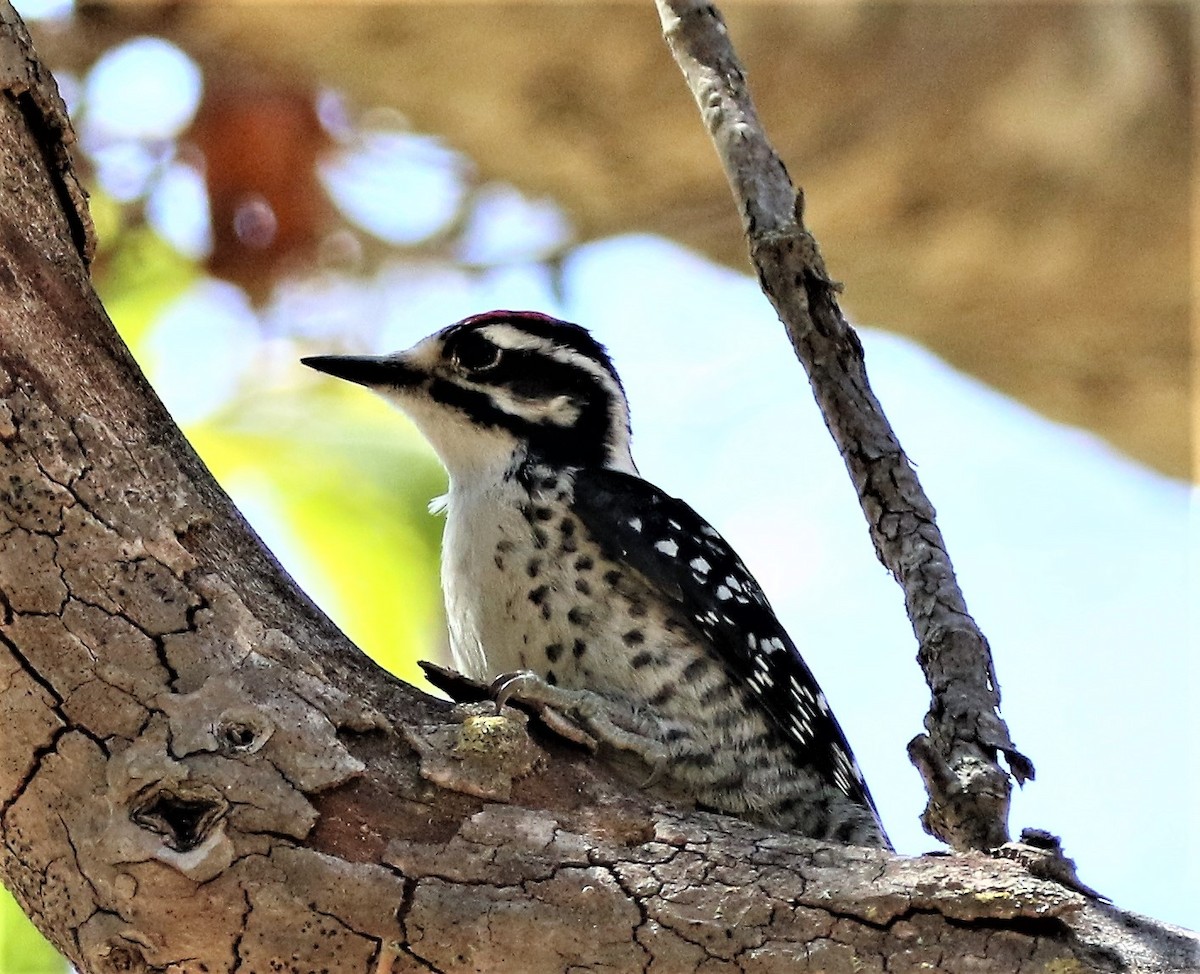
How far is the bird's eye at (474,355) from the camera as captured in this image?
389 centimetres

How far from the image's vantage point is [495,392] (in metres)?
3.88

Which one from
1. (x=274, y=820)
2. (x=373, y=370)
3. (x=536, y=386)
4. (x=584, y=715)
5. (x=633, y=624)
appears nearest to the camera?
(x=274, y=820)

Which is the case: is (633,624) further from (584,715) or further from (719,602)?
(584,715)

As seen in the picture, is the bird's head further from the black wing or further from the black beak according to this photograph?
the black wing

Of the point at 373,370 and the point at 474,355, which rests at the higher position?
the point at 474,355

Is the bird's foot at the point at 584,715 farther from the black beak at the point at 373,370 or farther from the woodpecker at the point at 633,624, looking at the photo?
the black beak at the point at 373,370

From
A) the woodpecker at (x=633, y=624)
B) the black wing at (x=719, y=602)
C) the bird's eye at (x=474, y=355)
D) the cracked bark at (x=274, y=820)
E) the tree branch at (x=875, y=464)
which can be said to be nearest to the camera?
the cracked bark at (x=274, y=820)

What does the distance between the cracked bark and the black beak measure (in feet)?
3.88

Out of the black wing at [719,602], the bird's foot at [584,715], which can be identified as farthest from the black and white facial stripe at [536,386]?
the bird's foot at [584,715]

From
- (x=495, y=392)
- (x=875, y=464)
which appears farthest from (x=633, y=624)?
(x=495, y=392)

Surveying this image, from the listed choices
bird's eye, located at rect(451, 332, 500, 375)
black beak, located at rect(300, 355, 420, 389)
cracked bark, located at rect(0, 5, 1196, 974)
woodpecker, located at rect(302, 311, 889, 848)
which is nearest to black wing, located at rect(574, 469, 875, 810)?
woodpecker, located at rect(302, 311, 889, 848)

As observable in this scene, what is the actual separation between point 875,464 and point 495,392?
118 cm

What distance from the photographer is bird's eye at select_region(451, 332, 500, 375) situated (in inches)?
153

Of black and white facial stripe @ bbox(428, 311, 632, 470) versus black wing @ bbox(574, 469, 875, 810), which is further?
black and white facial stripe @ bbox(428, 311, 632, 470)
